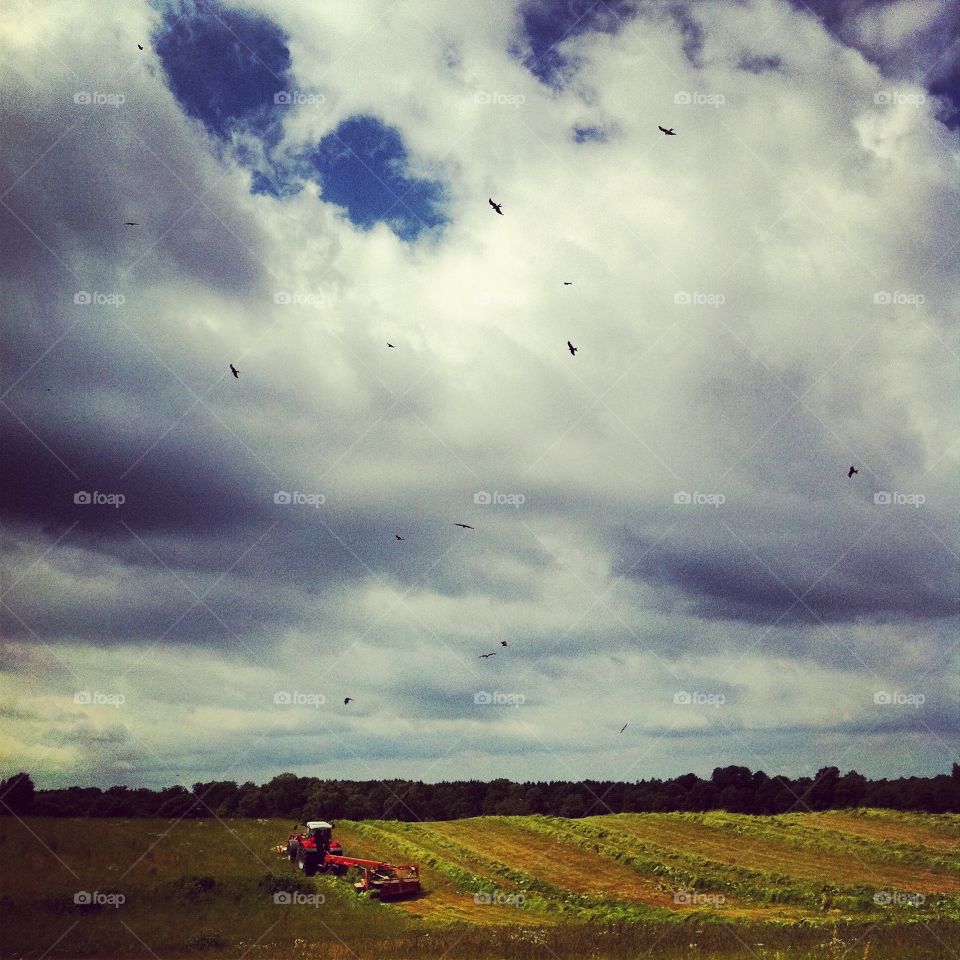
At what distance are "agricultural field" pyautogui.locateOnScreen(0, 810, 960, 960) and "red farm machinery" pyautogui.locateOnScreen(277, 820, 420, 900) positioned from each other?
619 mm

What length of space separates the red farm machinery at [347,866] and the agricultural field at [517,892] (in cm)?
62

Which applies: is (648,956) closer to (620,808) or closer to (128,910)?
(128,910)

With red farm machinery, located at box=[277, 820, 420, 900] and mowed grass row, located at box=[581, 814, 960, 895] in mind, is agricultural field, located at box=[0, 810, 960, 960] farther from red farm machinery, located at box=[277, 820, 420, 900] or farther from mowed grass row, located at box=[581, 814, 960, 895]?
red farm machinery, located at box=[277, 820, 420, 900]

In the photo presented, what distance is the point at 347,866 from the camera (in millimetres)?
38312

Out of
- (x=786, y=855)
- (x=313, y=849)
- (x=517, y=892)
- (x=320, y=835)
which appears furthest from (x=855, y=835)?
(x=313, y=849)

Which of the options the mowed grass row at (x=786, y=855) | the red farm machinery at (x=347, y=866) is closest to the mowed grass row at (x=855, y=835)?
the mowed grass row at (x=786, y=855)

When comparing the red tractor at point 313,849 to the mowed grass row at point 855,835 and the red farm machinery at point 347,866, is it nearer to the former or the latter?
the red farm machinery at point 347,866

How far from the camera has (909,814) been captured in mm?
48500

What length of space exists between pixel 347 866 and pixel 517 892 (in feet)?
23.6

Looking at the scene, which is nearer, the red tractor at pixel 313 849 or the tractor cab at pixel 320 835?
the red tractor at pixel 313 849

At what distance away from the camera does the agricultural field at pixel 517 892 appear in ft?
Result: 92.2

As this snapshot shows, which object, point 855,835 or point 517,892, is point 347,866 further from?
point 855,835

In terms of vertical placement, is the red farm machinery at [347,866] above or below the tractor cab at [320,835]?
below

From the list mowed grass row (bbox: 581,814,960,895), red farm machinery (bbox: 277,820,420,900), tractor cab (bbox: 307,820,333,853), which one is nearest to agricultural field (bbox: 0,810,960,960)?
mowed grass row (bbox: 581,814,960,895)
